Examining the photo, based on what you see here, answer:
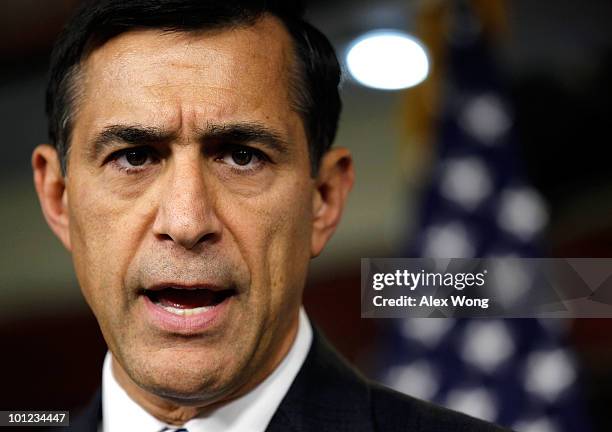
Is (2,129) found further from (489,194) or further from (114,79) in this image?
(489,194)

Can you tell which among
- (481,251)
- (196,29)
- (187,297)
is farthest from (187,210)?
(481,251)

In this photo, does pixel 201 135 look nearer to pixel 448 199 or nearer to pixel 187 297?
pixel 187 297

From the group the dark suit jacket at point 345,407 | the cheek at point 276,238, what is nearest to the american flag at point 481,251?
the dark suit jacket at point 345,407

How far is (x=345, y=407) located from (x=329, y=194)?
28 centimetres

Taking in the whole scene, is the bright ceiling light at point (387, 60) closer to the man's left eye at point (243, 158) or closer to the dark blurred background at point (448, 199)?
the dark blurred background at point (448, 199)

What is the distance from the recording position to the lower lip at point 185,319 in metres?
1.00

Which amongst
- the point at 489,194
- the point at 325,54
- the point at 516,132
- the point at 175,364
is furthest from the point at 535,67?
the point at 175,364

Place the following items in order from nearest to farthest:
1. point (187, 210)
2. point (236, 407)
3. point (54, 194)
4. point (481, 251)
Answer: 1. point (187, 210)
2. point (236, 407)
3. point (54, 194)
4. point (481, 251)

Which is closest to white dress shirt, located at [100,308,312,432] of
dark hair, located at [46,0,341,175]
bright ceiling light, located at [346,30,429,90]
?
dark hair, located at [46,0,341,175]

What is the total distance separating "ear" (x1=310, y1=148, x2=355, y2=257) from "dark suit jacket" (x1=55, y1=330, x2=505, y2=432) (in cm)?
13

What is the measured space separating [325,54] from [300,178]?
0.18m

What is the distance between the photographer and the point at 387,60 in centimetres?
160

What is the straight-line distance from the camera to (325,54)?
116 cm

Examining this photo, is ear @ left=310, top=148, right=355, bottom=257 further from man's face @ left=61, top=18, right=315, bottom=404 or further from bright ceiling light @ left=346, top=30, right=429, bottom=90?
bright ceiling light @ left=346, top=30, right=429, bottom=90
